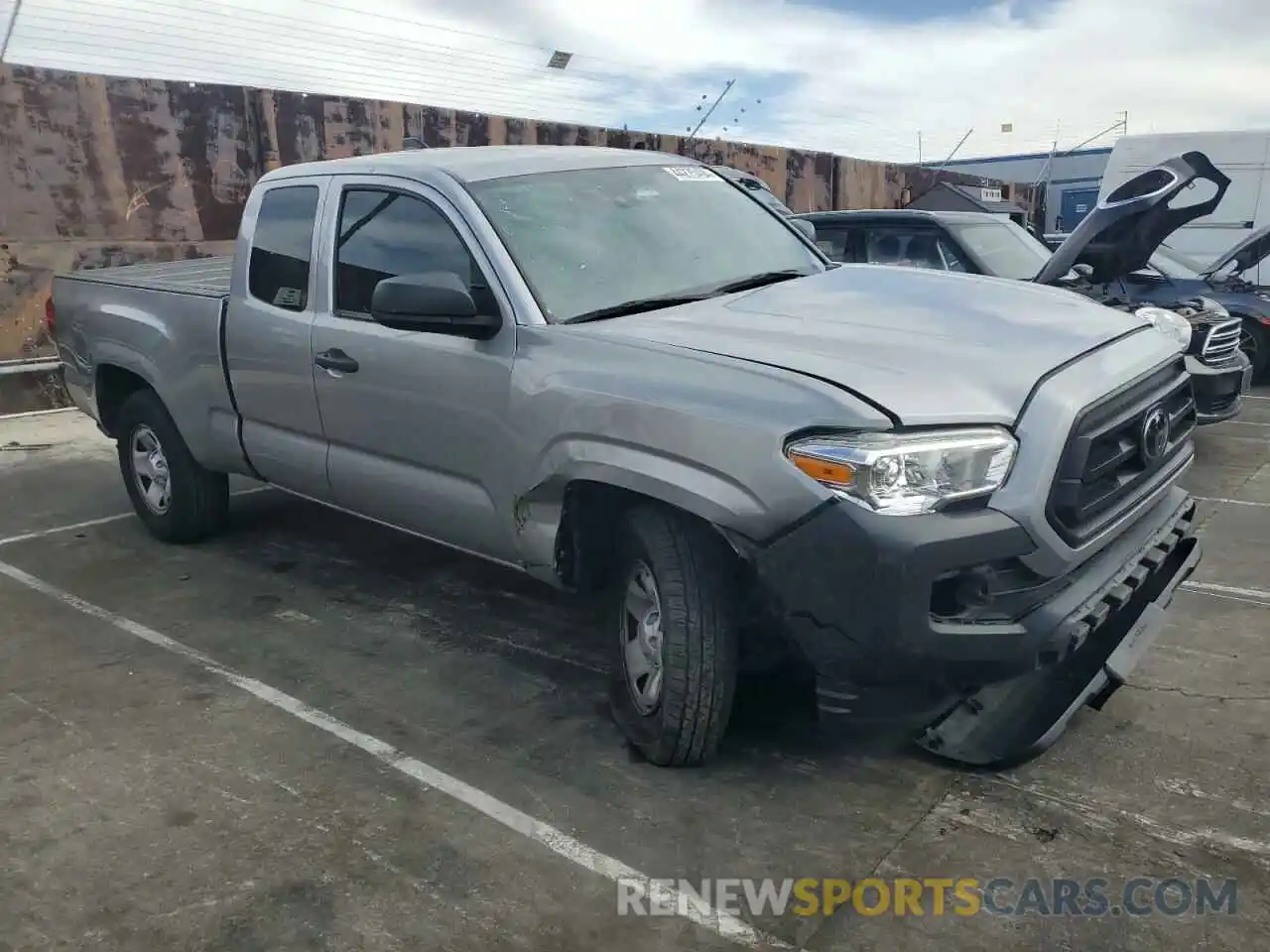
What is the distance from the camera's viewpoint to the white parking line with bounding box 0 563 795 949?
267cm

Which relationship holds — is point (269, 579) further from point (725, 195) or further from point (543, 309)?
point (725, 195)

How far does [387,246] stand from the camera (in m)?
4.24

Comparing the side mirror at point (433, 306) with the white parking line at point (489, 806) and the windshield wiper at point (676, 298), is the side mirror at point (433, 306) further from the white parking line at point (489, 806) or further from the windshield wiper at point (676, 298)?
the white parking line at point (489, 806)

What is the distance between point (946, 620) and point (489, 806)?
1445 mm

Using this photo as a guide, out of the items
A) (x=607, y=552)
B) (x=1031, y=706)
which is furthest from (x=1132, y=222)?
(x=607, y=552)

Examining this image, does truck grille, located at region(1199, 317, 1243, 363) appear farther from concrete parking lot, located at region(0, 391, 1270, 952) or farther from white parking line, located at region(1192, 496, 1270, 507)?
concrete parking lot, located at region(0, 391, 1270, 952)

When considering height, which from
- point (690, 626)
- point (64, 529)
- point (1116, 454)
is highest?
point (1116, 454)

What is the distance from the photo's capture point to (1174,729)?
Answer: 11.5 feet

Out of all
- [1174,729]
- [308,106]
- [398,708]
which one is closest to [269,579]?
[398,708]

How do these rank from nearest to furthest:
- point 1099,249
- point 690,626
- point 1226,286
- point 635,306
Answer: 1. point 690,626
2. point 635,306
3. point 1099,249
4. point 1226,286

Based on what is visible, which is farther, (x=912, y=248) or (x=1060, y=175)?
(x=1060, y=175)

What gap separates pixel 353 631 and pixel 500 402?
155cm

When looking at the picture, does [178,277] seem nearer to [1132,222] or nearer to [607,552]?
[607,552]
